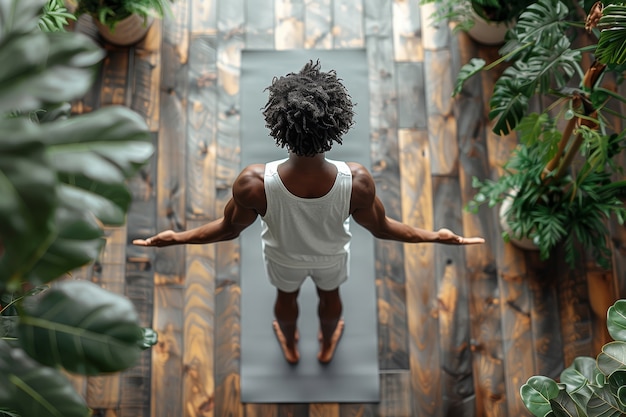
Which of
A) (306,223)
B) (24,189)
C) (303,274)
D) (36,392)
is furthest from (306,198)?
(24,189)

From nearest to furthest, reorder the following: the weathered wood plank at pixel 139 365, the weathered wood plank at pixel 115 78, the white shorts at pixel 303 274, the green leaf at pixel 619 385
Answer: the green leaf at pixel 619 385 → the white shorts at pixel 303 274 → the weathered wood plank at pixel 139 365 → the weathered wood plank at pixel 115 78

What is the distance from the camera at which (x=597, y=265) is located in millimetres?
2988

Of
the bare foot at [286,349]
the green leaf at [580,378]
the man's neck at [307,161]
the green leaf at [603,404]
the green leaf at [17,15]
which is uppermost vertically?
the man's neck at [307,161]

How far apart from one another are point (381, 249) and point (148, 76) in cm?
128

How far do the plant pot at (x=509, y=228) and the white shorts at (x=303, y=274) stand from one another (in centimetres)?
83

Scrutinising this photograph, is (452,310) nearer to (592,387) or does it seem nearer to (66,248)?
(592,387)

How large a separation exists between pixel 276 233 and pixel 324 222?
16 cm

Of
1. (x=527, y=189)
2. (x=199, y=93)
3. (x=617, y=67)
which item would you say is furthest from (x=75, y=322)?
(x=199, y=93)

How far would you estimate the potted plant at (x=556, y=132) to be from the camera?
2.32 meters

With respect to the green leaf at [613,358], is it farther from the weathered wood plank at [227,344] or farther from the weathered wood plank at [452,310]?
the weathered wood plank at [227,344]

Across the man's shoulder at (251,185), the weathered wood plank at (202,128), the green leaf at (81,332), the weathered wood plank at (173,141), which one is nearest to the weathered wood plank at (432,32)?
the weathered wood plank at (202,128)

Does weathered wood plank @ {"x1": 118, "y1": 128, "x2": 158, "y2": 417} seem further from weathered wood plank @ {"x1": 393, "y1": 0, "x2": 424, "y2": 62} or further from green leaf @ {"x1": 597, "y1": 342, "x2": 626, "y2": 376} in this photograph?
green leaf @ {"x1": 597, "y1": 342, "x2": 626, "y2": 376}

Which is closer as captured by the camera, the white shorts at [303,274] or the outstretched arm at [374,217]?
the outstretched arm at [374,217]

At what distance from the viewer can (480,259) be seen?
301cm
